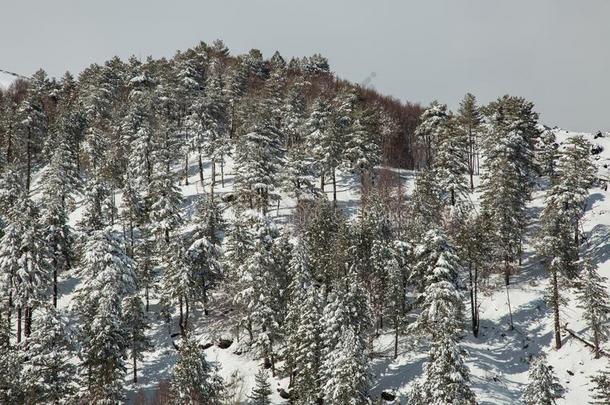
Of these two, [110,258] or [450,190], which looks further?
[450,190]

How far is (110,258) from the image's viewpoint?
144ft

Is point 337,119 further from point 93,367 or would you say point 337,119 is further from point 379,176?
point 93,367

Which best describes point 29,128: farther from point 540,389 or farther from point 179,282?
point 540,389

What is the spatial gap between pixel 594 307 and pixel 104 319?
42.1 meters

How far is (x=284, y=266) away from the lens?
5188cm

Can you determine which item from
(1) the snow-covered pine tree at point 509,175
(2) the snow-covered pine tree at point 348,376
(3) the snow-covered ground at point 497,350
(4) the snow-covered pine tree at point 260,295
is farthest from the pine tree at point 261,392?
(1) the snow-covered pine tree at point 509,175

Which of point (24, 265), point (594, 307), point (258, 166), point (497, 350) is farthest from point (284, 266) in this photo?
point (594, 307)

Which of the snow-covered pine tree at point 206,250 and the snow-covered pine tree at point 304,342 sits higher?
the snow-covered pine tree at point 206,250

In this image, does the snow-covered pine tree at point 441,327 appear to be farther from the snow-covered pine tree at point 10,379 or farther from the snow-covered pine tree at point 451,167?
the snow-covered pine tree at point 10,379

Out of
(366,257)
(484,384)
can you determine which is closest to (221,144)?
(366,257)

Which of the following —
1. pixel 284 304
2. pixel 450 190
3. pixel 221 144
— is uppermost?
pixel 221 144

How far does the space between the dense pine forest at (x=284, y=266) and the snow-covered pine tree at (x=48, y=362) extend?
6.9 inches

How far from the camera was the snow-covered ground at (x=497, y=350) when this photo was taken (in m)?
44.5

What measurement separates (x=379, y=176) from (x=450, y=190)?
19.8m
